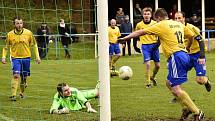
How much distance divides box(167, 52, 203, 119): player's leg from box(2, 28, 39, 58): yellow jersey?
4012 mm

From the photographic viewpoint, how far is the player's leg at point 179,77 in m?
8.93

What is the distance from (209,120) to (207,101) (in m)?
2.13

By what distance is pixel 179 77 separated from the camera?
909 cm

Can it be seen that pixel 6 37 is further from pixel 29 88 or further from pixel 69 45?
pixel 69 45

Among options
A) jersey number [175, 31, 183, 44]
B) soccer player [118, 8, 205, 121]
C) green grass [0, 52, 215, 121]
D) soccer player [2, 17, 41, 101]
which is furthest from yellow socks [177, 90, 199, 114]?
soccer player [2, 17, 41, 101]

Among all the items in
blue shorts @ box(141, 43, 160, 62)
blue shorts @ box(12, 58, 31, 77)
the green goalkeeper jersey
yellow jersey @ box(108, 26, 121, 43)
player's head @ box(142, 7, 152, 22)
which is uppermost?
player's head @ box(142, 7, 152, 22)

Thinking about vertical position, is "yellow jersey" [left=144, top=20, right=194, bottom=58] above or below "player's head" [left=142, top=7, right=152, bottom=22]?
below

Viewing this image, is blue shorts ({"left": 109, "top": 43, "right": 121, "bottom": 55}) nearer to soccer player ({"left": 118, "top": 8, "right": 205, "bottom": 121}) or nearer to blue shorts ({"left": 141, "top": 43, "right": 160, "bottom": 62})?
blue shorts ({"left": 141, "top": 43, "right": 160, "bottom": 62})

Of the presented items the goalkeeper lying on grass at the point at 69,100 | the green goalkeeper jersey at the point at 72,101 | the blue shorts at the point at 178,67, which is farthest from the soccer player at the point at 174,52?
the green goalkeeper jersey at the point at 72,101

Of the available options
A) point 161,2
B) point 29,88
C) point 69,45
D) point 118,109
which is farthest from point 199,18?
point 118,109

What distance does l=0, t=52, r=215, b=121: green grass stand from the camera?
32.4 ft

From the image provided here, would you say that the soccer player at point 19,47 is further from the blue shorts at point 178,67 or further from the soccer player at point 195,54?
the blue shorts at point 178,67

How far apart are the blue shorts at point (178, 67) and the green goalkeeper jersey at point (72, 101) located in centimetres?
192

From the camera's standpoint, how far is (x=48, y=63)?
21.9m
